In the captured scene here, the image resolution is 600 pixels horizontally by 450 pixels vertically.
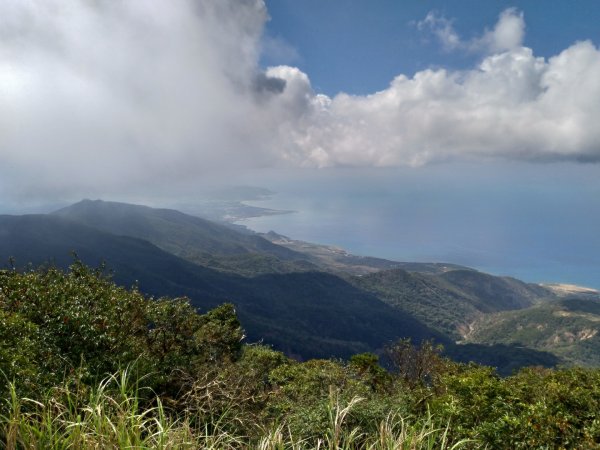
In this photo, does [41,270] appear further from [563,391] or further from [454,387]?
[563,391]

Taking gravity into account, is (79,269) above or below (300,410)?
above

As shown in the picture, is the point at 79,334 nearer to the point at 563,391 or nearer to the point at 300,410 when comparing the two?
the point at 300,410

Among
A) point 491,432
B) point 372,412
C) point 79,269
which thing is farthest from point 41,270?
point 491,432

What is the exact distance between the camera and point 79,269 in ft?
90.7

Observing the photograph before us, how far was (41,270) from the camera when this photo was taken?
2591 cm

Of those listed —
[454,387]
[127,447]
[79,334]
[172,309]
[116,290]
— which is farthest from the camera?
[116,290]

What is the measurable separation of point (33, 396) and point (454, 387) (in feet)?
60.8

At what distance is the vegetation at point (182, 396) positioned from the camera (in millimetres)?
6238

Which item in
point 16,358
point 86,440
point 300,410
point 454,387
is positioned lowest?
point 300,410

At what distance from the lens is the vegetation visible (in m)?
6.24

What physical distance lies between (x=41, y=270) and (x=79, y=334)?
1197 centimetres

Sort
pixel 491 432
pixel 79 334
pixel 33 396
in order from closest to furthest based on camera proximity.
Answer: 1. pixel 33 396
2. pixel 491 432
3. pixel 79 334

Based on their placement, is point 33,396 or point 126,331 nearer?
point 33,396

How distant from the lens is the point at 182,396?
1043cm
